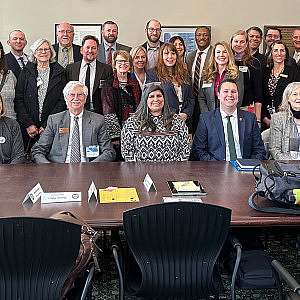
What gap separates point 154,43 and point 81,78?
103 cm

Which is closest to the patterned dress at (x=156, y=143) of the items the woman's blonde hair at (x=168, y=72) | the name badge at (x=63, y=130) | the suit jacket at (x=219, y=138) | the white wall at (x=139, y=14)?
the suit jacket at (x=219, y=138)

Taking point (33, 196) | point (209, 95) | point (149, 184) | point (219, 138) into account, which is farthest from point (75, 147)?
point (209, 95)

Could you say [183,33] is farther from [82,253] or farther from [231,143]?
[82,253]

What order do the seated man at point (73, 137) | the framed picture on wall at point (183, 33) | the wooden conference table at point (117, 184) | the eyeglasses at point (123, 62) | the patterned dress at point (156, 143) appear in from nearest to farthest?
the wooden conference table at point (117, 184), the patterned dress at point (156, 143), the seated man at point (73, 137), the eyeglasses at point (123, 62), the framed picture on wall at point (183, 33)

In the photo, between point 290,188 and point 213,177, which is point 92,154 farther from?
point 290,188

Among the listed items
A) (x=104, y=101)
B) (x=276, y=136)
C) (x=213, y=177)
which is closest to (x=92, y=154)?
(x=104, y=101)

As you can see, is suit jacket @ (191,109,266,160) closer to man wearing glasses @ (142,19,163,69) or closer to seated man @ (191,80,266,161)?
seated man @ (191,80,266,161)

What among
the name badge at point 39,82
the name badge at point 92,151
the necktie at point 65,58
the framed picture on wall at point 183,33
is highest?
the framed picture on wall at point 183,33

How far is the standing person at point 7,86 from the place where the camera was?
5.04m

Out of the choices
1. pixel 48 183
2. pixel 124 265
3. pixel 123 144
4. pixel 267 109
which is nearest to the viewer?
pixel 124 265

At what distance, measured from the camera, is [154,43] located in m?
5.92

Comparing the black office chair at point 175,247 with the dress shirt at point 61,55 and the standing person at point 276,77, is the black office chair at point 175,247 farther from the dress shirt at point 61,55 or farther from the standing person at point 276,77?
the dress shirt at point 61,55

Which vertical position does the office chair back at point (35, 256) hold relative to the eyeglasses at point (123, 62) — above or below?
below

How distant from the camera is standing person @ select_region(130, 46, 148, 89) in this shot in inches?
207
